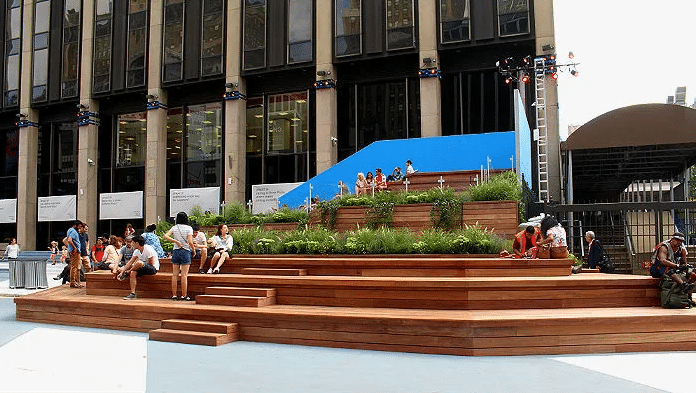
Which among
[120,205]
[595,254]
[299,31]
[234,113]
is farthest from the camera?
[120,205]

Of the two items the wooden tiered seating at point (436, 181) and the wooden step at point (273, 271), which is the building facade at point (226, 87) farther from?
the wooden step at point (273, 271)

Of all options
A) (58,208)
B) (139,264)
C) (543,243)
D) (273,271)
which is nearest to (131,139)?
(58,208)

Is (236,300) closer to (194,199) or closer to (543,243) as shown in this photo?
(543,243)

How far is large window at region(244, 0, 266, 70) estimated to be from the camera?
30.9 metres

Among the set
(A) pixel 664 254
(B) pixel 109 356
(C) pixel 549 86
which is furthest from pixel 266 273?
(C) pixel 549 86

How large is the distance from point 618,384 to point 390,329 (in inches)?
123

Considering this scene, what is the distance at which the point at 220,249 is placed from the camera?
12.8 m

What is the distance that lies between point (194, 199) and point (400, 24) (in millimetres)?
14366

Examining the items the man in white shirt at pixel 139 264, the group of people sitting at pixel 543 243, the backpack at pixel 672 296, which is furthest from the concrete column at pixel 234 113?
the backpack at pixel 672 296

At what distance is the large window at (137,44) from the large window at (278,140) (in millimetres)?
7078

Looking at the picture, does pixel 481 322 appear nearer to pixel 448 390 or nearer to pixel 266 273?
pixel 448 390

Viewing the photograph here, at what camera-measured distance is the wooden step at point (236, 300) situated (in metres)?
10.1

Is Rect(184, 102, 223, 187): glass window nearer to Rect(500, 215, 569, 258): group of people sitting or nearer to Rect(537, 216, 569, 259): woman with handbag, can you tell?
Rect(500, 215, 569, 258): group of people sitting

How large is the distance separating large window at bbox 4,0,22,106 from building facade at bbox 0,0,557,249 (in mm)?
105
